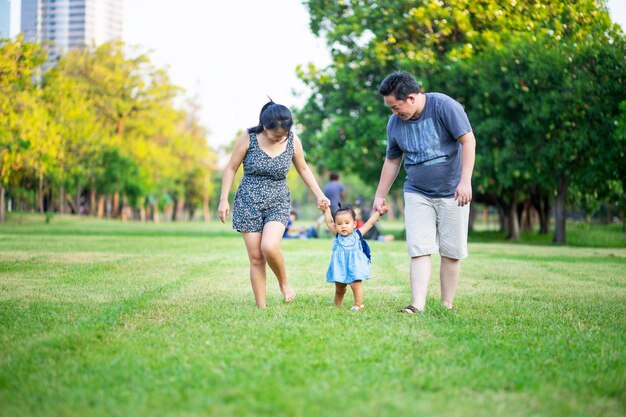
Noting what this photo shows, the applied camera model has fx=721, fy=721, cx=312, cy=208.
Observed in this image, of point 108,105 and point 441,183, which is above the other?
point 108,105

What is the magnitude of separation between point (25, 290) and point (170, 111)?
45.8 meters

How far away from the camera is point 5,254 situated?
1364 centimetres

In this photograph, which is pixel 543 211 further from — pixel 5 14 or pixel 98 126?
pixel 5 14

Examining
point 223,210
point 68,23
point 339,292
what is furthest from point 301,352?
point 68,23

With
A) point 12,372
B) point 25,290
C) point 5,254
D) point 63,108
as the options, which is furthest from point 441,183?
point 63,108

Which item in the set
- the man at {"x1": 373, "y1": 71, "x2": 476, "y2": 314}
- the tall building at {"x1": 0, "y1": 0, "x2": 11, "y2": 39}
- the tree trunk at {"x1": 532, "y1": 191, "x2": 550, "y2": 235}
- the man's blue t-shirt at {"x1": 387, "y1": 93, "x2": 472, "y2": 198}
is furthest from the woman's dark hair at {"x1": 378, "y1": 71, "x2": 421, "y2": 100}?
the tree trunk at {"x1": 532, "y1": 191, "x2": 550, "y2": 235}

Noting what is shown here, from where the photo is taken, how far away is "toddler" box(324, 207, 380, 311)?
6.96 meters

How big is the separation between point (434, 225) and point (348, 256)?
0.90 meters

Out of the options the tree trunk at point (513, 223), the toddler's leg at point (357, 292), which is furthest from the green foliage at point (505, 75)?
the toddler's leg at point (357, 292)

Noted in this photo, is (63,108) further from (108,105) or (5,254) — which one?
(5,254)

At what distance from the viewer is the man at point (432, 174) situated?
22.1 ft

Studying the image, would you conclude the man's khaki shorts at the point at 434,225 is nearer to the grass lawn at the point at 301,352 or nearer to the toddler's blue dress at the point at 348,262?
the toddler's blue dress at the point at 348,262

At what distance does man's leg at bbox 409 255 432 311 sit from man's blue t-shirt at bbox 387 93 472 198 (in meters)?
0.65

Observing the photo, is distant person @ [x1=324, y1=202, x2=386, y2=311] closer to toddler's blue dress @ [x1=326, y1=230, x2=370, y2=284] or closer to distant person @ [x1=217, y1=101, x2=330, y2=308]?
toddler's blue dress @ [x1=326, y1=230, x2=370, y2=284]
